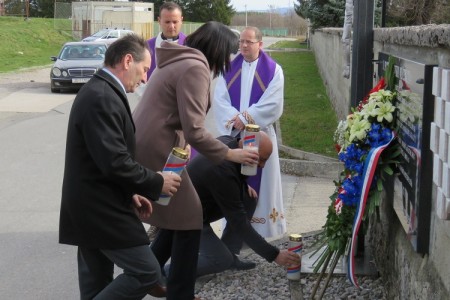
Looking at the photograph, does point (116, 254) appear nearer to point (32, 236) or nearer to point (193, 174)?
point (193, 174)

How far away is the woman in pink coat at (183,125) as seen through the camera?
14.2ft

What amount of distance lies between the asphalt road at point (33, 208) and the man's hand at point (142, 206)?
Result: 64.6 inches

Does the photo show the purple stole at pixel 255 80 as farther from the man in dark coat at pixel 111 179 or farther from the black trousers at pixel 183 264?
the man in dark coat at pixel 111 179

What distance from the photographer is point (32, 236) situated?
23.0 feet

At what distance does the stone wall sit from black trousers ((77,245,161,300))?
1363 millimetres

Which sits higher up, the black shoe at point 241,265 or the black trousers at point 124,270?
the black trousers at point 124,270

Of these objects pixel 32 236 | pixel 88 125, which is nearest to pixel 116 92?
pixel 88 125

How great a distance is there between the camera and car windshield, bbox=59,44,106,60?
22.4 m

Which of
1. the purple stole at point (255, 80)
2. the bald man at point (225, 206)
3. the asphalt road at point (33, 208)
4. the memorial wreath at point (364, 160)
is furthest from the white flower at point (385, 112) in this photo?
the asphalt road at point (33, 208)

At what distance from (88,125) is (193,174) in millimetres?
1460

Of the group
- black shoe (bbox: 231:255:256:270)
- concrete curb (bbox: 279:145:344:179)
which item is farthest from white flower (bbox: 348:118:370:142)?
concrete curb (bbox: 279:145:344:179)

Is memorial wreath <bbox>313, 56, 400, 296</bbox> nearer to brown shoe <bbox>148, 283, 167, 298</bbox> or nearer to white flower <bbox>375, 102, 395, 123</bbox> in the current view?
white flower <bbox>375, 102, 395, 123</bbox>

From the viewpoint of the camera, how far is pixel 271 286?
217 inches

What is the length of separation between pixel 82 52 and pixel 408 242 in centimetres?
1938
